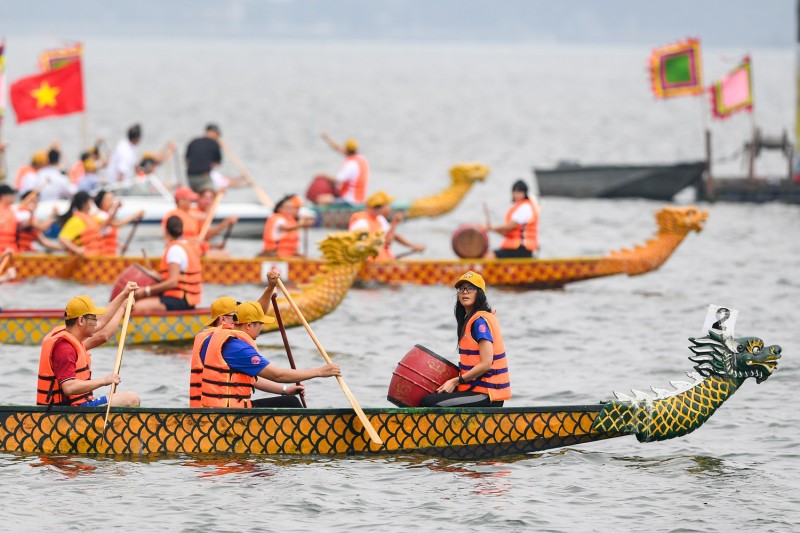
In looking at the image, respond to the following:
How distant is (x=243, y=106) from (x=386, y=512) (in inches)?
3459

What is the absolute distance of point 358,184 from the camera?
32625 millimetres

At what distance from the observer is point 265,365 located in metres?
14.7

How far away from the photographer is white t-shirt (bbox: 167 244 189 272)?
1997 centimetres

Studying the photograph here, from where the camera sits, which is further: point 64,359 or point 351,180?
point 351,180

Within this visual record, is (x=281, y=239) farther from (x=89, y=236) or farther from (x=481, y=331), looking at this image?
(x=481, y=331)

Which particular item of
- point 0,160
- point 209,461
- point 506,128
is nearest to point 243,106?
point 506,128

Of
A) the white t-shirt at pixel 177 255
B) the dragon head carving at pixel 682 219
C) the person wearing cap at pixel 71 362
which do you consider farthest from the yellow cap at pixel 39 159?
the person wearing cap at pixel 71 362

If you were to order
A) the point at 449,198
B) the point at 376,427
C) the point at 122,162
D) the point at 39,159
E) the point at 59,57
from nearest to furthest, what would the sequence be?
the point at 376,427
the point at 39,159
the point at 122,162
the point at 59,57
the point at 449,198

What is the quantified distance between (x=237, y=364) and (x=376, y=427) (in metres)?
1.52

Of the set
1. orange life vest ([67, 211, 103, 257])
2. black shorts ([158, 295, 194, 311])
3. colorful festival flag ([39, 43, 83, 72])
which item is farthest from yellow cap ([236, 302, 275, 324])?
colorful festival flag ([39, 43, 83, 72])

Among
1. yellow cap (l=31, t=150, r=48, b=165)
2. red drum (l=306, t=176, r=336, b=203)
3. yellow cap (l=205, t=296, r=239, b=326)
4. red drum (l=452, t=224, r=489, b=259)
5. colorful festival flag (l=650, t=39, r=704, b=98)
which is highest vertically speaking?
colorful festival flag (l=650, t=39, r=704, b=98)

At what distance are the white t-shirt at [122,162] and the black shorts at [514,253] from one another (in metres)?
10.7

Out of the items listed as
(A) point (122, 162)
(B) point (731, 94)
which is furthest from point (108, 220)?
(B) point (731, 94)

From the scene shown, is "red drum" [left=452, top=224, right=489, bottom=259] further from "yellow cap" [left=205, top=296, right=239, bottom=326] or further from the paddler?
"yellow cap" [left=205, top=296, right=239, bottom=326]
